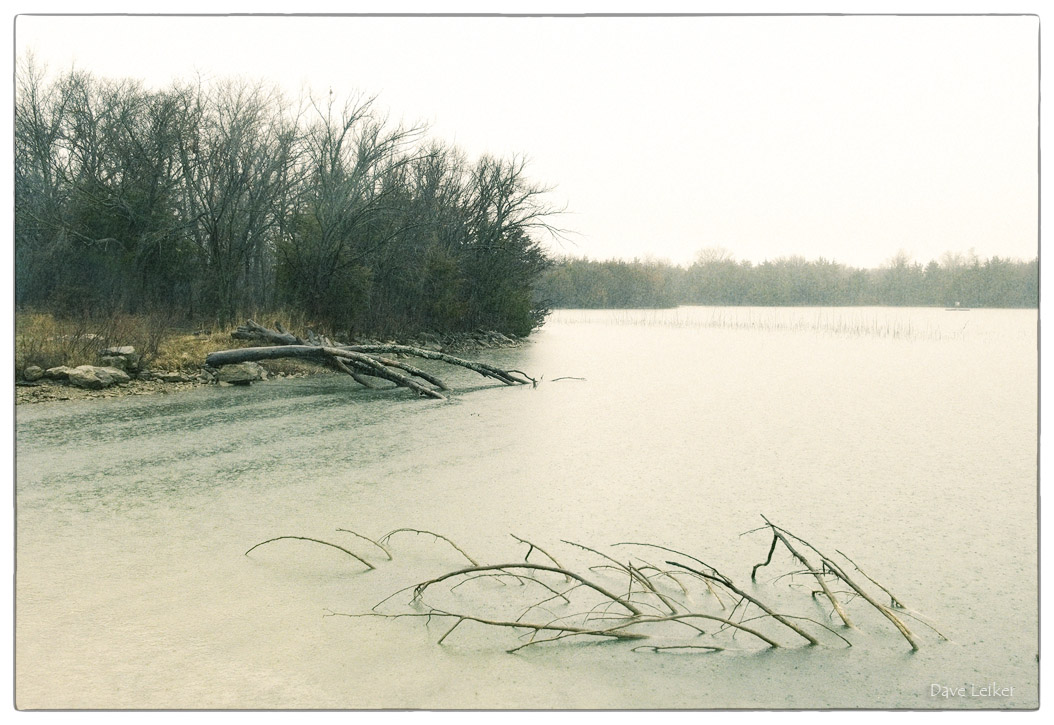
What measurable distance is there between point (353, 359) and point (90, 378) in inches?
79.4

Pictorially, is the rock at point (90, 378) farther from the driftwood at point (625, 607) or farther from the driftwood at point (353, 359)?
the driftwood at point (625, 607)

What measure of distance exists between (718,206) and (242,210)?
500 centimetres

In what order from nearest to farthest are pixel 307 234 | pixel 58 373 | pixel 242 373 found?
1. pixel 58 373
2. pixel 242 373
3. pixel 307 234

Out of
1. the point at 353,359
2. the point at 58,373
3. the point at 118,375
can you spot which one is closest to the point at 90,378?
the point at 58,373

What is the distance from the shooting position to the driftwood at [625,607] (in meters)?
2.09

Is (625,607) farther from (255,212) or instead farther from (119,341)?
(255,212)

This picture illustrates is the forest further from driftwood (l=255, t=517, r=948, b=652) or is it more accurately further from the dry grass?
driftwood (l=255, t=517, r=948, b=652)

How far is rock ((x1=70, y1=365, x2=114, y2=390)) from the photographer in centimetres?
605

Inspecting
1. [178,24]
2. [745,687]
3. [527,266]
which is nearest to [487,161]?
[527,266]

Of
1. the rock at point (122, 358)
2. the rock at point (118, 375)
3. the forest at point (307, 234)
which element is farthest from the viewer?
the rock at point (122, 358)

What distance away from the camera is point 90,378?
6121mm

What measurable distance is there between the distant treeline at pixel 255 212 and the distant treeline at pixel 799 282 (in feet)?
4.09

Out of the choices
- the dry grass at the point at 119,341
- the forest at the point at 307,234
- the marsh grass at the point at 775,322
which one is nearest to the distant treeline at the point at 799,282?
the forest at the point at 307,234

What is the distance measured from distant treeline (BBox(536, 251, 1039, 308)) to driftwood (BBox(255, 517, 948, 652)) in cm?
157
